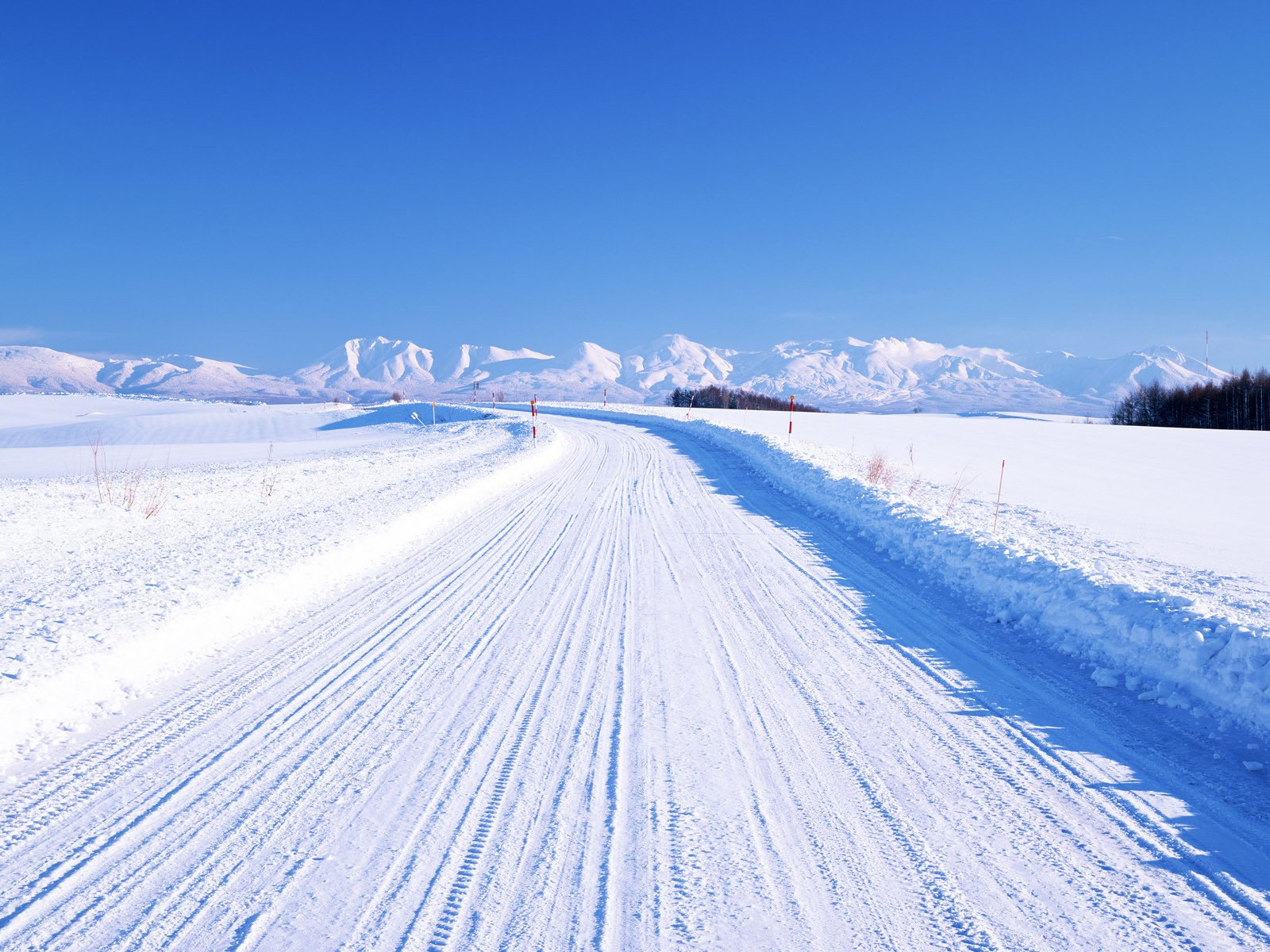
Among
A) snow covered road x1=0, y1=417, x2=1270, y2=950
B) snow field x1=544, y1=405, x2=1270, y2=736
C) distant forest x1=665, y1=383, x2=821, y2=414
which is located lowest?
snow covered road x1=0, y1=417, x2=1270, y2=950

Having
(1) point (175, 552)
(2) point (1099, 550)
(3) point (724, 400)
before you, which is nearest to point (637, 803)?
(1) point (175, 552)

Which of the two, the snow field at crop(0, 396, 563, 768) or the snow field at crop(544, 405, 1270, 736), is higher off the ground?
the snow field at crop(544, 405, 1270, 736)

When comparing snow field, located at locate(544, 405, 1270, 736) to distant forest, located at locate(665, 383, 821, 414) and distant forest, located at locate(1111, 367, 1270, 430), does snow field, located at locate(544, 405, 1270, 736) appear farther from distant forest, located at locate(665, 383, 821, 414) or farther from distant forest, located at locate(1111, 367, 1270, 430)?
distant forest, located at locate(665, 383, 821, 414)

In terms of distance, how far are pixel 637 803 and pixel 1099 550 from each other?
7362 mm

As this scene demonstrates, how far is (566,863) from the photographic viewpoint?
2711 millimetres

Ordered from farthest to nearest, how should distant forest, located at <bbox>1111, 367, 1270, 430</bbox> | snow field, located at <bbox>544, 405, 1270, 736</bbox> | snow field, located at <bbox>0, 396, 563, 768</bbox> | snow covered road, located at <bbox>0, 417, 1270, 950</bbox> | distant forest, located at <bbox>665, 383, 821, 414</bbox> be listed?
distant forest, located at <bbox>665, 383, 821, 414</bbox>
distant forest, located at <bbox>1111, 367, 1270, 430</bbox>
snow field, located at <bbox>544, 405, 1270, 736</bbox>
snow field, located at <bbox>0, 396, 563, 768</bbox>
snow covered road, located at <bbox>0, 417, 1270, 950</bbox>

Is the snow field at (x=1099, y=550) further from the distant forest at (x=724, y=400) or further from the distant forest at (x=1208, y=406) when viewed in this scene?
the distant forest at (x=724, y=400)

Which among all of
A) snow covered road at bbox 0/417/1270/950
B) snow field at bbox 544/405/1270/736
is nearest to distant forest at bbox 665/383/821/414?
snow field at bbox 544/405/1270/736

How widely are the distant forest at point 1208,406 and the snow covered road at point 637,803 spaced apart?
259 ft

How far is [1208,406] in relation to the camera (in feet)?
247

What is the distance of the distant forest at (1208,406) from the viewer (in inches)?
2830

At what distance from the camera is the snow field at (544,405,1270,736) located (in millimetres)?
4402

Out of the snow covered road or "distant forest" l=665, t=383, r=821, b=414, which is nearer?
the snow covered road

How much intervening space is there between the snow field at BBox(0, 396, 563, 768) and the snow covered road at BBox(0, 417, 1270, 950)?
47 centimetres
